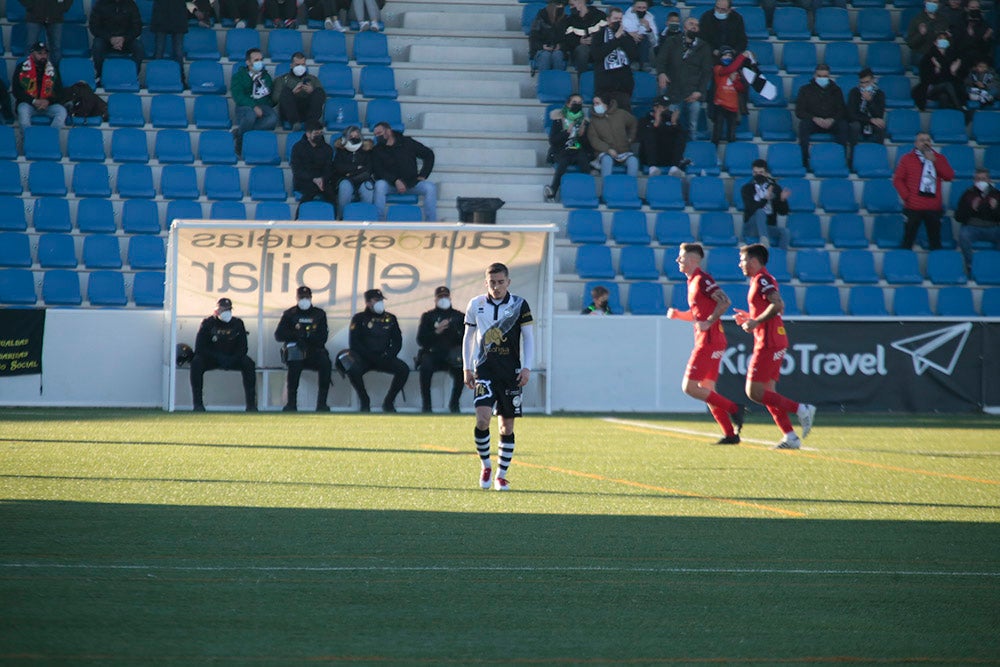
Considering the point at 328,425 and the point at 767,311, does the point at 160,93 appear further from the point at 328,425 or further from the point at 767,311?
the point at 767,311

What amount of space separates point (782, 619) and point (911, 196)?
19.3 meters

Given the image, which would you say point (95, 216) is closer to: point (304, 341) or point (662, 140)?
point (304, 341)

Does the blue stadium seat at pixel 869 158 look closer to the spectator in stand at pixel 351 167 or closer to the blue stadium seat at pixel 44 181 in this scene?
the spectator in stand at pixel 351 167

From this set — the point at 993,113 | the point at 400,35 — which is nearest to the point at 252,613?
the point at 400,35

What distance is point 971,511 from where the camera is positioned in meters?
9.23

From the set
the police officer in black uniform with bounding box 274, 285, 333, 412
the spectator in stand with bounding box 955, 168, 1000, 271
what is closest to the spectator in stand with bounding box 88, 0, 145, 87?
the police officer in black uniform with bounding box 274, 285, 333, 412

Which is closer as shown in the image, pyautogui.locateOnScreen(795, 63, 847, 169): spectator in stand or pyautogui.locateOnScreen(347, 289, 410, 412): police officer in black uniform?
pyautogui.locateOnScreen(347, 289, 410, 412): police officer in black uniform

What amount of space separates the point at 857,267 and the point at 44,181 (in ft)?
48.0

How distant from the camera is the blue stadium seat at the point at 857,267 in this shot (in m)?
23.7

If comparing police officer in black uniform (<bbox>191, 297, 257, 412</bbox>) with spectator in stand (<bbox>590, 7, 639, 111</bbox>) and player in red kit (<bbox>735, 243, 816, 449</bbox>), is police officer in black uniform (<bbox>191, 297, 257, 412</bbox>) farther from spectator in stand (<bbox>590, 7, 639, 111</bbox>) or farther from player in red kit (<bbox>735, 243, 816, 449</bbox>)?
spectator in stand (<bbox>590, 7, 639, 111</bbox>)

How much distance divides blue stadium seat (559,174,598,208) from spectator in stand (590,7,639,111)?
161 centimetres

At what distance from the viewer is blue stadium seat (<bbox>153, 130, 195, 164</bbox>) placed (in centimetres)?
2338


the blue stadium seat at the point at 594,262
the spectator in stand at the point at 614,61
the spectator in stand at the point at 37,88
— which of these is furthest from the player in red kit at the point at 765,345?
the spectator in stand at the point at 37,88

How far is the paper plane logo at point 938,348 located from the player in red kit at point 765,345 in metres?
6.96
